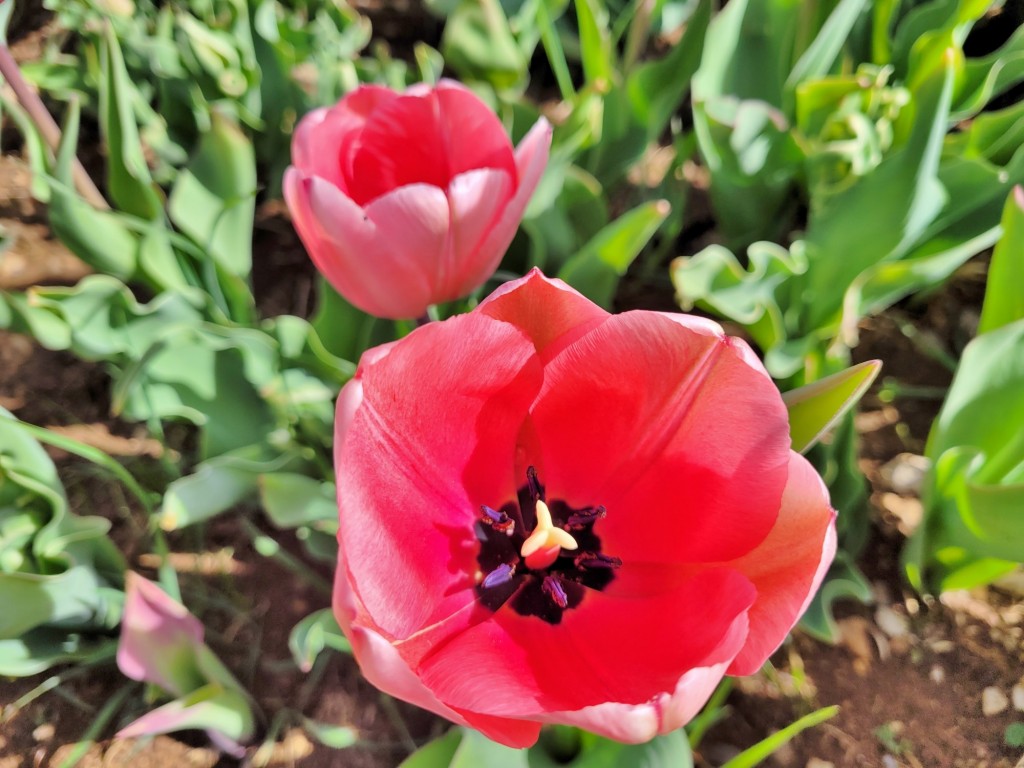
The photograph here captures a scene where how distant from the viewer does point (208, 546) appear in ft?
3.95

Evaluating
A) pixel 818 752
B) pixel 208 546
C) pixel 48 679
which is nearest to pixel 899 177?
pixel 818 752

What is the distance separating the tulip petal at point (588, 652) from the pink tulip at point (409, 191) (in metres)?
0.33

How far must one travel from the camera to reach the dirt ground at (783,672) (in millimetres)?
1002

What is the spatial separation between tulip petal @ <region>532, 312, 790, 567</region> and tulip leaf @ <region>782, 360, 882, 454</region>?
0.10 meters

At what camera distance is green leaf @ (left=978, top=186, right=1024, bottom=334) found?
34.8 inches

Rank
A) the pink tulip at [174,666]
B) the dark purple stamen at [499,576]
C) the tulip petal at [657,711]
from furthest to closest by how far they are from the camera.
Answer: the pink tulip at [174,666] < the dark purple stamen at [499,576] < the tulip petal at [657,711]

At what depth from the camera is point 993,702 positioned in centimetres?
100

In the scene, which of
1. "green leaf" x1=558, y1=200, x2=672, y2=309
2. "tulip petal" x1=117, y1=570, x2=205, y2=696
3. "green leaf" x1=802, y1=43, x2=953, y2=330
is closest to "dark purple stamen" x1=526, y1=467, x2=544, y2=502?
"green leaf" x1=558, y1=200, x2=672, y2=309

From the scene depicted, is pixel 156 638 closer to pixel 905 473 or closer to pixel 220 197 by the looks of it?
pixel 220 197

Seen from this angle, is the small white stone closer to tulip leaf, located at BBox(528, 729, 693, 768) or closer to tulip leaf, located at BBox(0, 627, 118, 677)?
tulip leaf, located at BBox(528, 729, 693, 768)

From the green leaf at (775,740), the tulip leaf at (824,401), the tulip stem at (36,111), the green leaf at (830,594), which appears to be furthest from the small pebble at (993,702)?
the tulip stem at (36,111)

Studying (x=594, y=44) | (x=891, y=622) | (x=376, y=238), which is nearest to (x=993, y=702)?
(x=891, y=622)

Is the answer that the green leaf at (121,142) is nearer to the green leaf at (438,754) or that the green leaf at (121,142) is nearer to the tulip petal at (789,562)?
the green leaf at (438,754)

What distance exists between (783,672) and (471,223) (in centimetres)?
74
